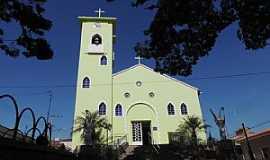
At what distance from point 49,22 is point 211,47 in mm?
5624

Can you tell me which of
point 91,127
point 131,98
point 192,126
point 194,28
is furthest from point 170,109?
point 194,28

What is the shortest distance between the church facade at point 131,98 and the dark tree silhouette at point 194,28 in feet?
64.8

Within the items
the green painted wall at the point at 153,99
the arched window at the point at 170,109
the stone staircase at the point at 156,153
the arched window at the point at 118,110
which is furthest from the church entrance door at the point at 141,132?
the stone staircase at the point at 156,153

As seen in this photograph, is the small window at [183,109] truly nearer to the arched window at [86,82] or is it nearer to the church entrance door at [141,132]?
the church entrance door at [141,132]

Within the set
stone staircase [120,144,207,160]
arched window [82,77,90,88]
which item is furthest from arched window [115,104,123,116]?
stone staircase [120,144,207,160]

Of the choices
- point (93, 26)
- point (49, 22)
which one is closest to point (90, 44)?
point (93, 26)

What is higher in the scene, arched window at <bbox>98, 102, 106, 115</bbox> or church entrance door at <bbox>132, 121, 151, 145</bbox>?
arched window at <bbox>98, 102, 106, 115</bbox>

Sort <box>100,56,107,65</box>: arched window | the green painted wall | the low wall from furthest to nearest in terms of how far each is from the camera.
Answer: <box>100,56,107,65</box>: arched window → the green painted wall → the low wall

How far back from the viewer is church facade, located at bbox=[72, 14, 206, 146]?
96.0 ft

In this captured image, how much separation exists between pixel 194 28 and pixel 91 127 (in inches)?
803

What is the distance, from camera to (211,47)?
969 cm

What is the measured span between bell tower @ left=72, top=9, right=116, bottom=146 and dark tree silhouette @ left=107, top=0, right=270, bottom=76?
19.8m

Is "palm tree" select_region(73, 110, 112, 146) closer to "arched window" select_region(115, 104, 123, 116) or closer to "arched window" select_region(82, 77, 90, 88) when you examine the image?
"arched window" select_region(115, 104, 123, 116)

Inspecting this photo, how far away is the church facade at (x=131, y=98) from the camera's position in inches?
1152
